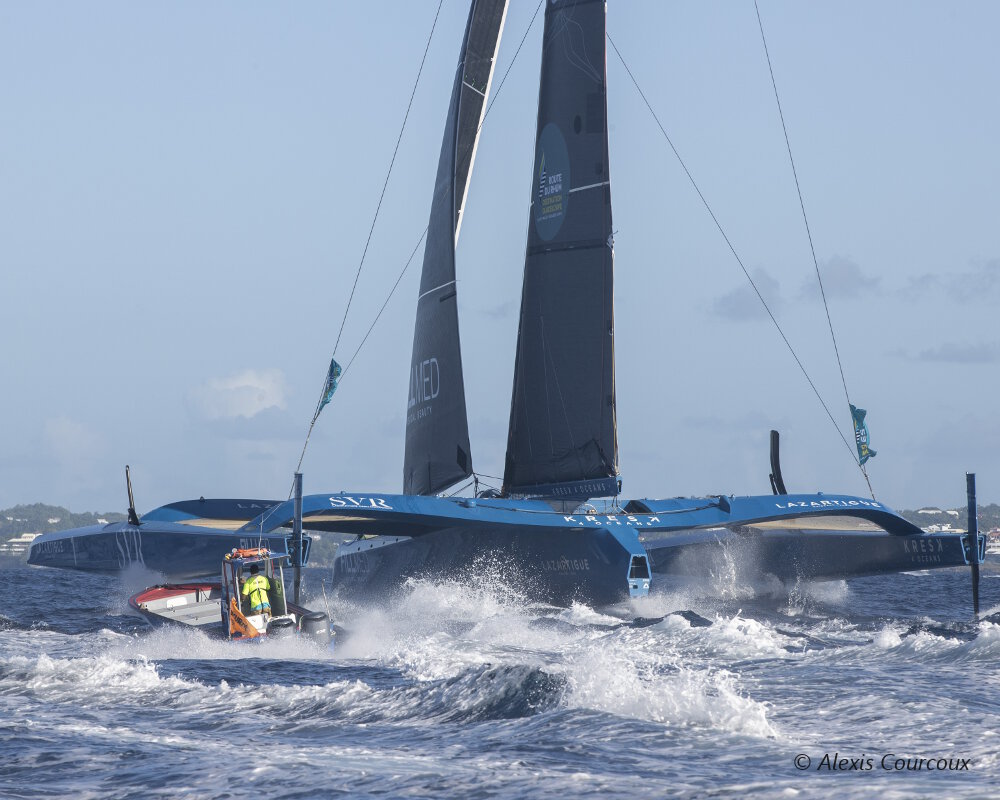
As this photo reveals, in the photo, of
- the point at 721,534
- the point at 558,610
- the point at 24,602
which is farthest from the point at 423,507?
the point at 24,602

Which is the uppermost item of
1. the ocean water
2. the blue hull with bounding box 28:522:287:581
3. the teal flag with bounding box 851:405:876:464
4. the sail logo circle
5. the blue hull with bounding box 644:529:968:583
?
the sail logo circle

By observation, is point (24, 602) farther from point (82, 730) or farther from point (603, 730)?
point (603, 730)

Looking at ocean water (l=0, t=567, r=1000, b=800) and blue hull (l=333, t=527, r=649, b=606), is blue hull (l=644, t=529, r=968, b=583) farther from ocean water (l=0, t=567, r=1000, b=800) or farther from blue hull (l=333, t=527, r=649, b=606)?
ocean water (l=0, t=567, r=1000, b=800)

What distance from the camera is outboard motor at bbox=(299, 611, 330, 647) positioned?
1505 cm

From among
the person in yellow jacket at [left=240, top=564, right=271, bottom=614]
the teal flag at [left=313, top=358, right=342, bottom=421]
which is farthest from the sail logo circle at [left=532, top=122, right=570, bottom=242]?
the person in yellow jacket at [left=240, top=564, right=271, bottom=614]

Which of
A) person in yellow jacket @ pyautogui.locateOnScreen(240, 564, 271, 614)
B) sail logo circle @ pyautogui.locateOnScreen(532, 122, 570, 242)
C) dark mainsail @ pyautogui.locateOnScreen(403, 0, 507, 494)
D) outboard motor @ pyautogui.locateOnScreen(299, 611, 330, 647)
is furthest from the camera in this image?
sail logo circle @ pyautogui.locateOnScreen(532, 122, 570, 242)

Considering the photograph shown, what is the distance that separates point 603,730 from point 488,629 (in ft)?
27.5

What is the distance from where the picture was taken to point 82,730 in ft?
30.2

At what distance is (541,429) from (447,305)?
113 inches

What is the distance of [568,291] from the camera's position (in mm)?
22453

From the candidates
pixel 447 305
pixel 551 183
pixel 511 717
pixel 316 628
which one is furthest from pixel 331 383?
pixel 511 717

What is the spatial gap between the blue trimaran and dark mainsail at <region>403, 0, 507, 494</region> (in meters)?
0.04

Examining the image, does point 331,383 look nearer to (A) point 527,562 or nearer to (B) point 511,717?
(A) point 527,562

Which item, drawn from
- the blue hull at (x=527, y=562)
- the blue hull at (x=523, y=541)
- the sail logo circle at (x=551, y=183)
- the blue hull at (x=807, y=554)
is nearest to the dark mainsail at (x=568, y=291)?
the sail logo circle at (x=551, y=183)
